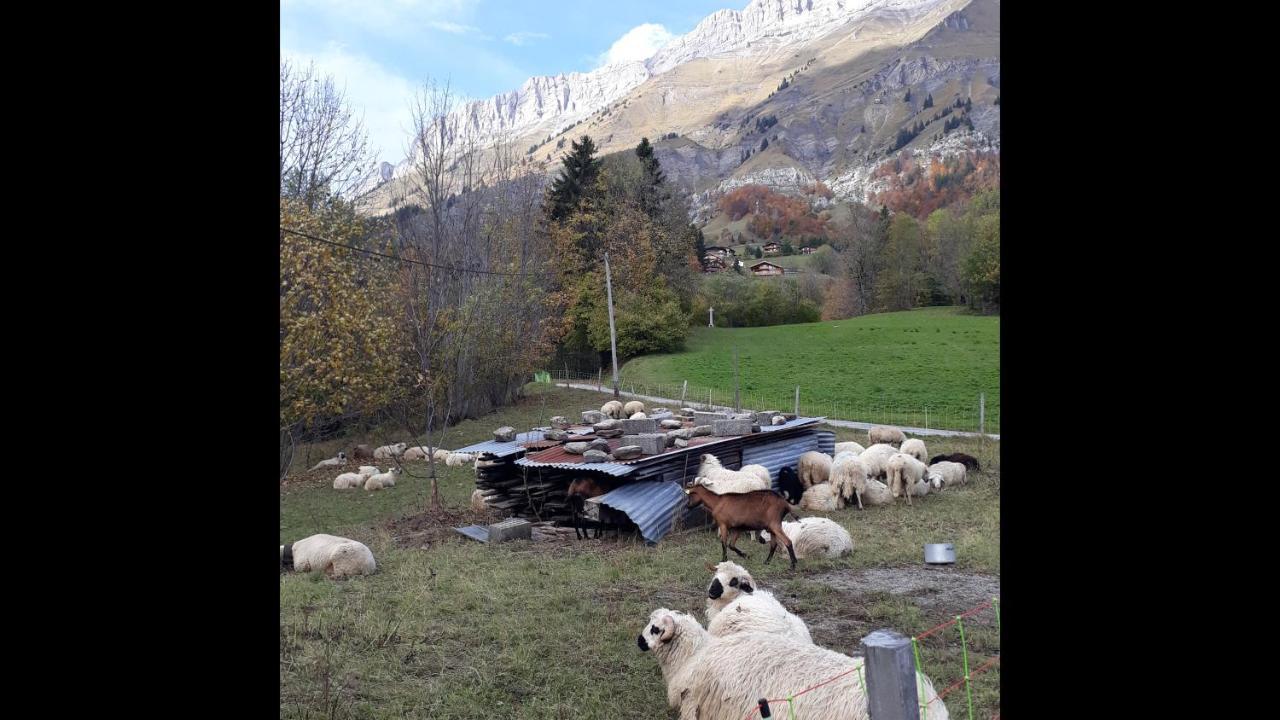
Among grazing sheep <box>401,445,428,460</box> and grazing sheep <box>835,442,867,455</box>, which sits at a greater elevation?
grazing sheep <box>835,442,867,455</box>

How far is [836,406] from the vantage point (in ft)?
94.2

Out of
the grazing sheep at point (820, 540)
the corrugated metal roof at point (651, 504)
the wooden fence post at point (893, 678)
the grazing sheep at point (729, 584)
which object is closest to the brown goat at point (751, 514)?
the grazing sheep at point (820, 540)

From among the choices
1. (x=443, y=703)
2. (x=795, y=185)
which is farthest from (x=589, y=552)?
(x=795, y=185)

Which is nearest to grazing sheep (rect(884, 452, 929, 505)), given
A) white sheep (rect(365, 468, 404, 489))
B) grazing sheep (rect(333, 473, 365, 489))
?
white sheep (rect(365, 468, 404, 489))

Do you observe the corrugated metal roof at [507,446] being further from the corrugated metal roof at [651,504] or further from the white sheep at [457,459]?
the white sheep at [457,459]

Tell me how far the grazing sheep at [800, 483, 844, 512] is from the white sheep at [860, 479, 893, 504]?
0.46 meters

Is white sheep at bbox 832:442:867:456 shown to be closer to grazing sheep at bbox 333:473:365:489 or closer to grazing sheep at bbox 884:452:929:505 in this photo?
grazing sheep at bbox 884:452:929:505

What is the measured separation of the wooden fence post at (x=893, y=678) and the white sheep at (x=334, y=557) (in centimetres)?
832

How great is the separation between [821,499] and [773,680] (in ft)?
29.1

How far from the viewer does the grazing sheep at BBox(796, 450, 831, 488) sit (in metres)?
14.7

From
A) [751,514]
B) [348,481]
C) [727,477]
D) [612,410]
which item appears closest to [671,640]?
[751,514]
